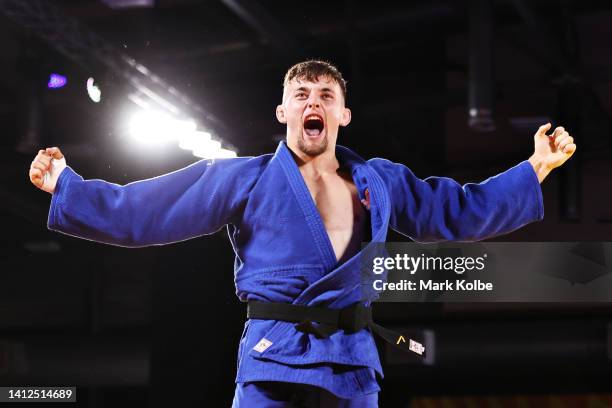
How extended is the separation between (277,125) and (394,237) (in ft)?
2.74

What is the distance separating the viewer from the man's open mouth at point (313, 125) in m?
1.84

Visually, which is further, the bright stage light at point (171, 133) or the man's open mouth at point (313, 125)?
the bright stage light at point (171, 133)

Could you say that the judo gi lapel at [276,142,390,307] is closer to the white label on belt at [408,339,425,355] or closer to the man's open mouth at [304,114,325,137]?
the man's open mouth at [304,114,325,137]

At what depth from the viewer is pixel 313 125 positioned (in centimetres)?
185

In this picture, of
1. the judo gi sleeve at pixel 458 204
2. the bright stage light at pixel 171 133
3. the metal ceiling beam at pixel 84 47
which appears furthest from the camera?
the bright stage light at pixel 171 133

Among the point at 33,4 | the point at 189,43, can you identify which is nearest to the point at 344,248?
the point at 33,4

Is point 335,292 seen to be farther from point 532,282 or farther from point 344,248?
point 532,282

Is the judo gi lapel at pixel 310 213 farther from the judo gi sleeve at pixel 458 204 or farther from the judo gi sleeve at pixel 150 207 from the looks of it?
the judo gi sleeve at pixel 458 204

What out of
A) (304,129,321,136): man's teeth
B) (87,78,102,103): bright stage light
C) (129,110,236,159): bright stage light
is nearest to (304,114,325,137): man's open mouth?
(304,129,321,136): man's teeth

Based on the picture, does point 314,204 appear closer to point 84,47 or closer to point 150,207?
point 150,207

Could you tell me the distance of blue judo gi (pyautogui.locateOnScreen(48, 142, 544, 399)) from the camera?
5.57 ft

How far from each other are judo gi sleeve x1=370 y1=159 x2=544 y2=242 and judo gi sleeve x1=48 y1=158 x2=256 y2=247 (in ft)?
1.09

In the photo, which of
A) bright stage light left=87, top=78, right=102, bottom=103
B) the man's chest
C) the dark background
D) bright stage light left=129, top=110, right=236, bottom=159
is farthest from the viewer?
the dark background

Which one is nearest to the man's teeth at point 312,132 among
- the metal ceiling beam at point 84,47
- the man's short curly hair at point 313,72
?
the man's short curly hair at point 313,72
